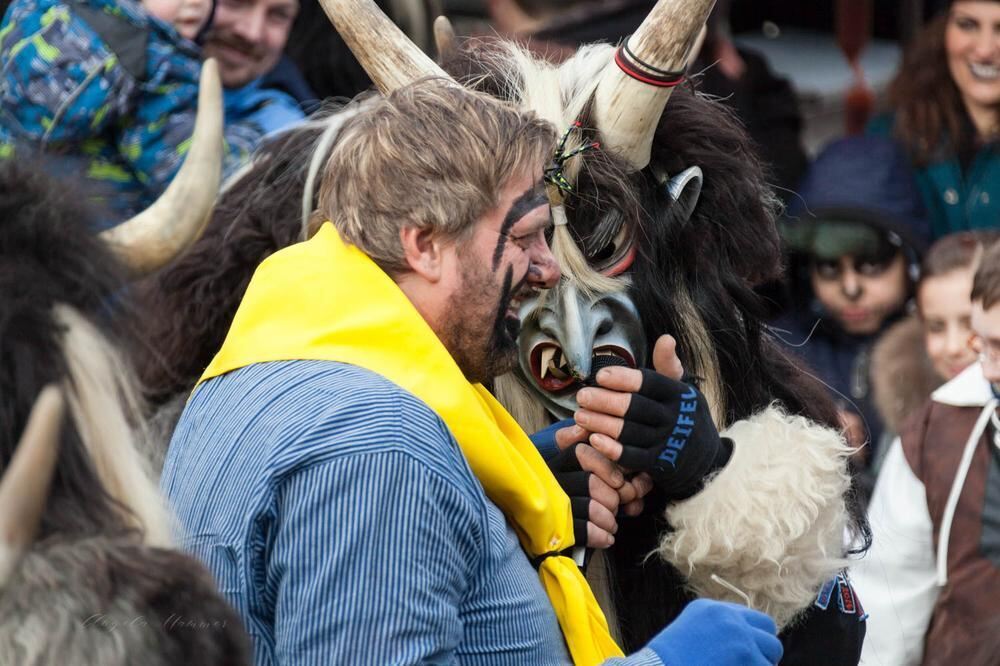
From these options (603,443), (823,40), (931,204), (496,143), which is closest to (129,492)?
(496,143)

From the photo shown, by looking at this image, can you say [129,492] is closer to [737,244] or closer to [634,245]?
[634,245]

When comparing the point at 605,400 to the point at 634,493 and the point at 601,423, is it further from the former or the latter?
the point at 634,493

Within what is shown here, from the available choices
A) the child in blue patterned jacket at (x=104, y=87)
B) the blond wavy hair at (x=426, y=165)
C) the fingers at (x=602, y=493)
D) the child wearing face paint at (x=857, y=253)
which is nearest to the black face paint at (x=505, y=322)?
the blond wavy hair at (x=426, y=165)

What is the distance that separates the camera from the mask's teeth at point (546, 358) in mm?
2562

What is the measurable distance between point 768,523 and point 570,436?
1.18 feet

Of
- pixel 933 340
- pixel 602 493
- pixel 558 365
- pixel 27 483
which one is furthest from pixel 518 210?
pixel 933 340

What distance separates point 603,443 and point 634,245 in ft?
1.43

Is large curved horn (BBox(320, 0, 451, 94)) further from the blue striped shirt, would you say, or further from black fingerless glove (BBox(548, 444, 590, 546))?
the blue striped shirt

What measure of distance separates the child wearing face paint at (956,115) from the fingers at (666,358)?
9.60 ft

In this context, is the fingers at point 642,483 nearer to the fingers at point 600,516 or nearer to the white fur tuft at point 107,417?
the fingers at point 600,516

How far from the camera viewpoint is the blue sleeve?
183 cm

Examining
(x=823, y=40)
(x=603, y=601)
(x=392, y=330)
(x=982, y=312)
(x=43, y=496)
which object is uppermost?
(x=43, y=496)

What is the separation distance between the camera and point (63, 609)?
1.39 metres

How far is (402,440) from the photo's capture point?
6.22 ft
